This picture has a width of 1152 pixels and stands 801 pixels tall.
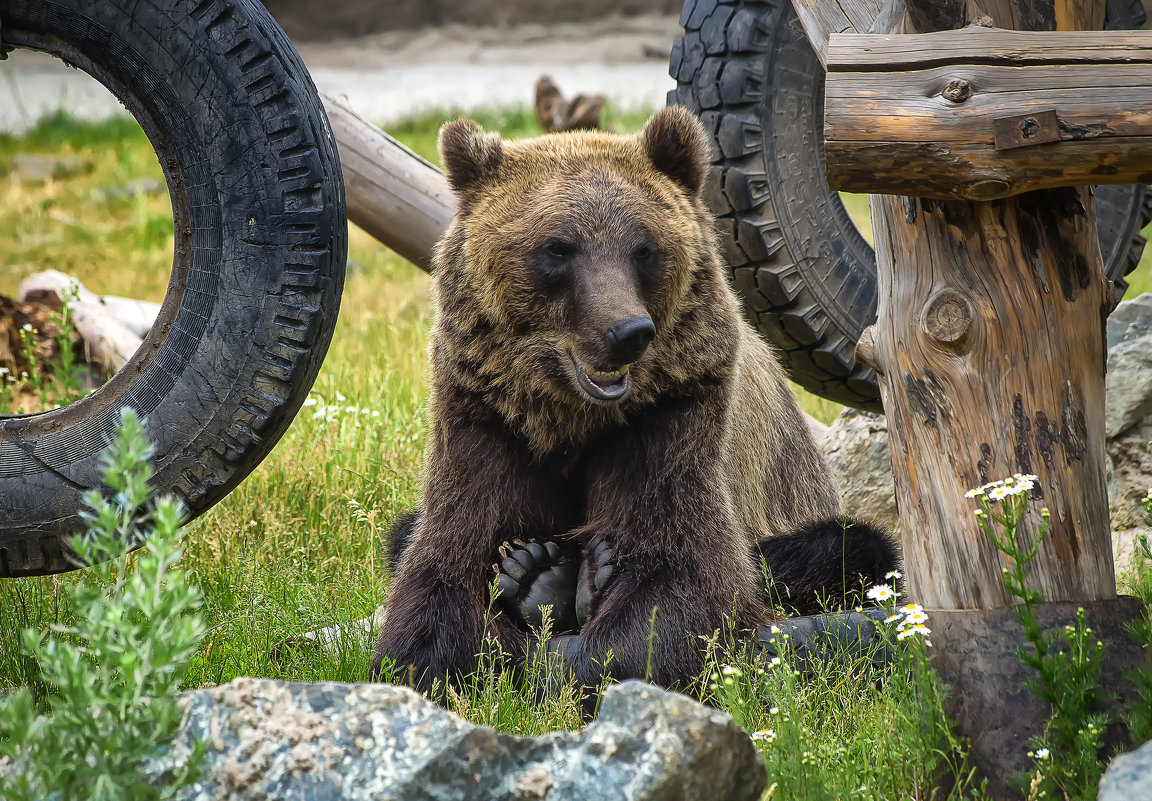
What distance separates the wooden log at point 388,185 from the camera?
18.2 feet

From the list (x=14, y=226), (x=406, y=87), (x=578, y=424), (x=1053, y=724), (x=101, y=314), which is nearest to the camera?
(x=1053, y=724)

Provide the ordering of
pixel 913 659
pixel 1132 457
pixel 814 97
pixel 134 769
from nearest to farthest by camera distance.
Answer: pixel 134 769 < pixel 913 659 < pixel 814 97 < pixel 1132 457

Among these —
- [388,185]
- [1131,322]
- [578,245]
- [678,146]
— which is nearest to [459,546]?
[578,245]

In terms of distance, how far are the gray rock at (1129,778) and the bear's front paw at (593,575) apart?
1.73 metres

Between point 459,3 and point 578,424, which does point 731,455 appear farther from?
point 459,3

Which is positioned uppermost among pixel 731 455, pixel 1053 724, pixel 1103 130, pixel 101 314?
pixel 101 314

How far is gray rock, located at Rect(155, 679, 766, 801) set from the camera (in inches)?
79.7

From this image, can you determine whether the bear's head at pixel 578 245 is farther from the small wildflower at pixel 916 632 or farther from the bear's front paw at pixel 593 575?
the small wildflower at pixel 916 632

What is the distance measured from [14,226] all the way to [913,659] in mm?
11294

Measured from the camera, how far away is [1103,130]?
2510 mm

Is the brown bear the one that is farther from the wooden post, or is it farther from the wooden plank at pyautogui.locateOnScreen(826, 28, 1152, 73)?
the wooden plank at pyautogui.locateOnScreen(826, 28, 1152, 73)

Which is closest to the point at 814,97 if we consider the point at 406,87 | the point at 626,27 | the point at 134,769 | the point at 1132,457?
the point at 1132,457

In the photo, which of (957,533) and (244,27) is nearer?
(957,533)

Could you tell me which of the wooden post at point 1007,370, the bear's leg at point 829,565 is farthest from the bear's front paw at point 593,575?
the wooden post at point 1007,370
